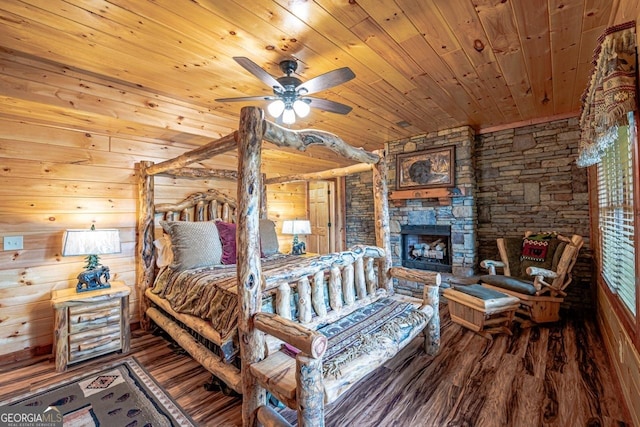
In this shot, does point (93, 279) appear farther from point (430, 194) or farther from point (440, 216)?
point (440, 216)

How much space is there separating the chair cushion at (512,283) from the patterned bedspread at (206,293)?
2.52m

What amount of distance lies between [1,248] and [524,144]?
5.93 m

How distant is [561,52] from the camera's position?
2088 mm

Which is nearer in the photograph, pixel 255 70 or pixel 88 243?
pixel 255 70

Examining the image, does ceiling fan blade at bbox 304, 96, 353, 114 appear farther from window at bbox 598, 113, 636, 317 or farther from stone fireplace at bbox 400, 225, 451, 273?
stone fireplace at bbox 400, 225, 451, 273

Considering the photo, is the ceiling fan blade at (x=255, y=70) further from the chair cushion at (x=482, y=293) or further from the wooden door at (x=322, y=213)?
the wooden door at (x=322, y=213)

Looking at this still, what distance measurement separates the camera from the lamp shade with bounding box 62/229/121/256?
7.92ft

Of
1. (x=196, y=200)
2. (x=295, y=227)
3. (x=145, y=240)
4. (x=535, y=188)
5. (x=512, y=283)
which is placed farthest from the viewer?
(x=295, y=227)

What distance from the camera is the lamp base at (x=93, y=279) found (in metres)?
2.56

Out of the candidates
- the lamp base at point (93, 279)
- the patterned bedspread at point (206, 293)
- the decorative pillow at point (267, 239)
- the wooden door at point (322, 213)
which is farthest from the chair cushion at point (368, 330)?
the wooden door at point (322, 213)

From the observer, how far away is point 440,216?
4227 millimetres

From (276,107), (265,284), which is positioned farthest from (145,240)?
(276,107)

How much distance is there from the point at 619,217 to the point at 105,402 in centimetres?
401

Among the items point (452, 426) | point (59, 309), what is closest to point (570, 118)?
point (452, 426)
